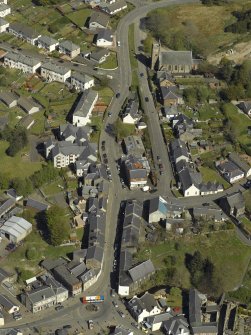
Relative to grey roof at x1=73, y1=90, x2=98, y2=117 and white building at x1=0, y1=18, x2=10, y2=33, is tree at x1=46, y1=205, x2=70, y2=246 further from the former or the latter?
white building at x1=0, y1=18, x2=10, y2=33

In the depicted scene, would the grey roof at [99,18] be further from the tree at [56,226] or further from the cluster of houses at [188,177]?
the tree at [56,226]

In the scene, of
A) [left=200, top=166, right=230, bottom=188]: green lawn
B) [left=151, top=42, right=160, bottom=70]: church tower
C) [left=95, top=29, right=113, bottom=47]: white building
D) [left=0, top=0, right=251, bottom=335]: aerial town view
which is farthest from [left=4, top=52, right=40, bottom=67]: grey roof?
[left=200, top=166, right=230, bottom=188]: green lawn

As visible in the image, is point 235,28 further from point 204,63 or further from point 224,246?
point 224,246

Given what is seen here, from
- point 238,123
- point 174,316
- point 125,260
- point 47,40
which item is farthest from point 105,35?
point 174,316

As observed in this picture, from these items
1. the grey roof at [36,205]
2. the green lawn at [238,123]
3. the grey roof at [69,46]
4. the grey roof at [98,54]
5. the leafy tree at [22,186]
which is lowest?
the green lawn at [238,123]

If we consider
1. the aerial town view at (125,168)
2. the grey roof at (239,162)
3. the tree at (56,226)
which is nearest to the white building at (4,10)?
the aerial town view at (125,168)

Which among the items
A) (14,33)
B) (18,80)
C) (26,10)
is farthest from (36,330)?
(26,10)
